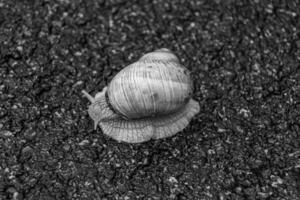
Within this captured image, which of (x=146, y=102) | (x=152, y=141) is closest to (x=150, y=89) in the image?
(x=146, y=102)

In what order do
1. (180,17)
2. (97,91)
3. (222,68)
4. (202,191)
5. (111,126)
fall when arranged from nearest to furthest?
(202,191), (111,126), (97,91), (222,68), (180,17)

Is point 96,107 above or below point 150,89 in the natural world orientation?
below

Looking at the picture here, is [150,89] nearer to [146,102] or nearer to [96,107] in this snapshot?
[146,102]

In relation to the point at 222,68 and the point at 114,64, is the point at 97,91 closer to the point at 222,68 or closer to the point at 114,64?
the point at 114,64

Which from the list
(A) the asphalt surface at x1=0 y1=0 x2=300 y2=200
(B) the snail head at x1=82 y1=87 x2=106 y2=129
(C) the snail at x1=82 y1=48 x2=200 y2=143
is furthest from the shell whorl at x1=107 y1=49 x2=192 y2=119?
(A) the asphalt surface at x1=0 y1=0 x2=300 y2=200

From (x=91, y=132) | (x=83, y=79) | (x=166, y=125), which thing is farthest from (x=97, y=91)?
(x=166, y=125)

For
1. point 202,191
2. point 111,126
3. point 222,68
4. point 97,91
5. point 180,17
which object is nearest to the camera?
point 202,191
